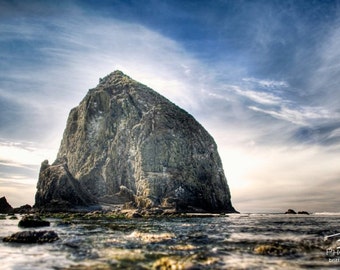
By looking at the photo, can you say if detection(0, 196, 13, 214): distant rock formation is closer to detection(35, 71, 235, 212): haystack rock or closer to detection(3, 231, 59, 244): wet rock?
detection(35, 71, 235, 212): haystack rock

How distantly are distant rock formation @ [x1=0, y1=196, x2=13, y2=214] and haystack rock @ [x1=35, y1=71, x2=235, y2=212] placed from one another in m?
11.5

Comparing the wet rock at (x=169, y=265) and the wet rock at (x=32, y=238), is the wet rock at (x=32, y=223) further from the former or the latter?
the wet rock at (x=169, y=265)

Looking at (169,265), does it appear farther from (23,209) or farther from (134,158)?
(134,158)

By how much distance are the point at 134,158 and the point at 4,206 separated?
63.1m

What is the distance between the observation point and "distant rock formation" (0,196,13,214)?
12284 centimetres

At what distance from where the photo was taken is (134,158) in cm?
15250

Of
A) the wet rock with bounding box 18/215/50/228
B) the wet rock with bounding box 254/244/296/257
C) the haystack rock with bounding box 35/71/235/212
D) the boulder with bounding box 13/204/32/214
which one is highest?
the haystack rock with bounding box 35/71/235/212

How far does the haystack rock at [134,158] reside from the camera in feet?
423

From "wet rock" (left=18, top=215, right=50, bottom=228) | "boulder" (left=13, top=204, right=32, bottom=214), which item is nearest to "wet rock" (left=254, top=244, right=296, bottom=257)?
"wet rock" (left=18, top=215, right=50, bottom=228)

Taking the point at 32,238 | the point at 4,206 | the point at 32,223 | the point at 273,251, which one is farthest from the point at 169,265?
the point at 4,206

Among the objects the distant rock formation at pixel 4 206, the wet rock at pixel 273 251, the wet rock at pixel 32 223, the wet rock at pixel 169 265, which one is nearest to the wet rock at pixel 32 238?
the wet rock at pixel 169 265

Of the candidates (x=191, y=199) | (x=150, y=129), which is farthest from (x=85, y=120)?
(x=191, y=199)

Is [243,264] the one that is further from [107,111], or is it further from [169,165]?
[107,111]

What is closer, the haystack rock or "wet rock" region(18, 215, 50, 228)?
"wet rock" region(18, 215, 50, 228)
